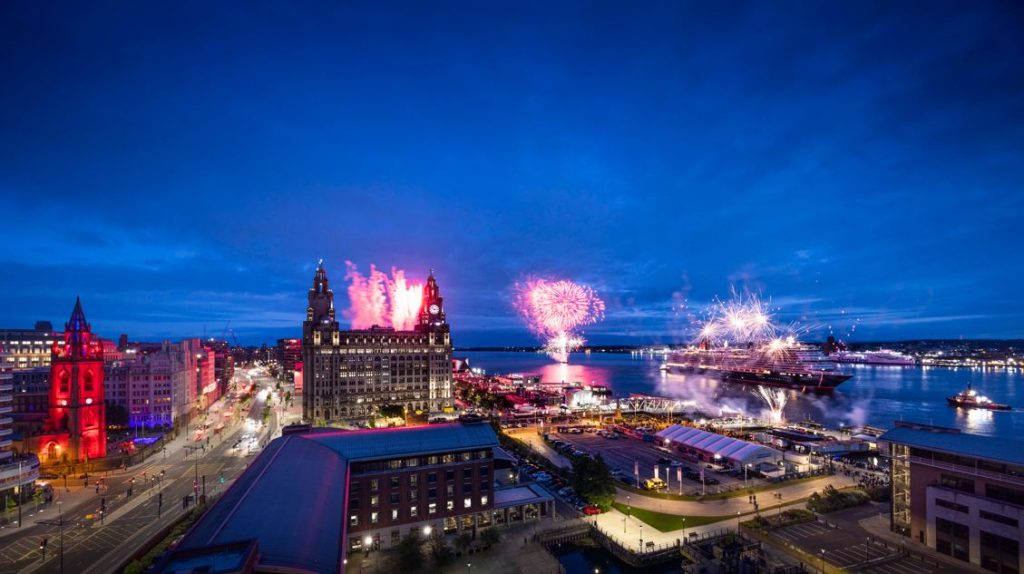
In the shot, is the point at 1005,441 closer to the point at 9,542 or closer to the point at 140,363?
the point at 9,542

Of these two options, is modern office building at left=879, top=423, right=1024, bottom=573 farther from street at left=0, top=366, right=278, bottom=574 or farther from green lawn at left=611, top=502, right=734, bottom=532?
street at left=0, top=366, right=278, bottom=574

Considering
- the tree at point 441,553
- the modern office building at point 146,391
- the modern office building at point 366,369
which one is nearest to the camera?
the tree at point 441,553

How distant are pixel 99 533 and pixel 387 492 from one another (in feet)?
75.0

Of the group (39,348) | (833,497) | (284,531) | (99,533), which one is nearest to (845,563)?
(833,497)

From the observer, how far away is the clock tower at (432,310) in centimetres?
10088

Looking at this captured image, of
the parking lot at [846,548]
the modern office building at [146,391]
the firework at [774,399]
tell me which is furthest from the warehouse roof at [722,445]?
the modern office building at [146,391]

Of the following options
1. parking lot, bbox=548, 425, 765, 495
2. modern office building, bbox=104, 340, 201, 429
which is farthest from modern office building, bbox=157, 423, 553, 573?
modern office building, bbox=104, 340, 201, 429

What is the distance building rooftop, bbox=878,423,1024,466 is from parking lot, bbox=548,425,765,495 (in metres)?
15.9

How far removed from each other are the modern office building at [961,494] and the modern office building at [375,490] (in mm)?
25870

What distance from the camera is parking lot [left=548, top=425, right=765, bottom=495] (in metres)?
48.4

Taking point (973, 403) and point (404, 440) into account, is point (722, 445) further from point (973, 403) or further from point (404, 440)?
point (973, 403)

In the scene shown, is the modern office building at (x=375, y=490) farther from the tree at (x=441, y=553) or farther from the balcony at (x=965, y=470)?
the balcony at (x=965, y=470)

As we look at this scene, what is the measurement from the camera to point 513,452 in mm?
59438

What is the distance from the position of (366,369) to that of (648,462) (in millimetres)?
54557
